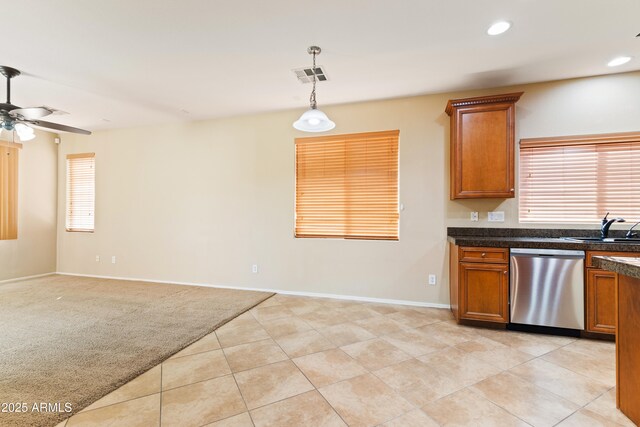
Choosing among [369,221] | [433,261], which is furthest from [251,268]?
[433,261]

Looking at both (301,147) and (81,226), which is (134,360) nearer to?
(301,147)

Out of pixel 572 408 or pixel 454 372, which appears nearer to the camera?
pixel 572 408

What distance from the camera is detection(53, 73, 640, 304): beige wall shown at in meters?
3.25

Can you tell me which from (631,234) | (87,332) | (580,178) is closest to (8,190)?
(87,332)

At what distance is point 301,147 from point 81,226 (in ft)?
15.1

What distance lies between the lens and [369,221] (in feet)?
12.6

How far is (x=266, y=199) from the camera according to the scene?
425 centimetres

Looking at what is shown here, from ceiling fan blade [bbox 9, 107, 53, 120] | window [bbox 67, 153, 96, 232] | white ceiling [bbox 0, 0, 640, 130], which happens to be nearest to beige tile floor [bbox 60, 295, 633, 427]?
white ceiling [bbox 0, 0, 640, 130]

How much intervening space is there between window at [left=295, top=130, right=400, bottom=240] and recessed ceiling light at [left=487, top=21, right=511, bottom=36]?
1.49 meters

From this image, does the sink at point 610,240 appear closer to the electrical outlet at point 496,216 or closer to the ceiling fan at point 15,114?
the electrical outlet at point 496,216

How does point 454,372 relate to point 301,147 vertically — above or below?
below

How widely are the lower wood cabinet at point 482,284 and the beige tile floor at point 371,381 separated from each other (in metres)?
0.19

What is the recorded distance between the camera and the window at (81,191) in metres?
5.22

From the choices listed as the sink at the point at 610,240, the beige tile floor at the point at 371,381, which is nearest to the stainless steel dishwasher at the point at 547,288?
the beige tile floor at the point at 371,381
